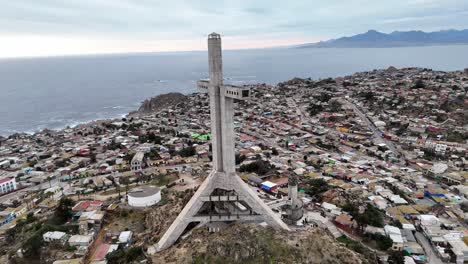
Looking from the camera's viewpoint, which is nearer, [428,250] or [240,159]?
[428,250]

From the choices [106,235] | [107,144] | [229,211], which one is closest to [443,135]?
[229,211]

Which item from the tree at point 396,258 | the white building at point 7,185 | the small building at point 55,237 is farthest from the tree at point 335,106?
Answer: the small building at point 55,237

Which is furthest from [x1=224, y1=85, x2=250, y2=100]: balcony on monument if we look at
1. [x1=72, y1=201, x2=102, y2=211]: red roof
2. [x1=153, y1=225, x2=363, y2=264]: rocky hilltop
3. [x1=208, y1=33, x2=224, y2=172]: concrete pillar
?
[x1=72, y1=201, x2=102, y2=211]: red roof

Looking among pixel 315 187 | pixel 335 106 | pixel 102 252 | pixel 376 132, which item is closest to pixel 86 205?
pixel 102 252

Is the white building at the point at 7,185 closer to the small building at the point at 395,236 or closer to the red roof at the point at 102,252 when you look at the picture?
the red roof at the point at 102,252

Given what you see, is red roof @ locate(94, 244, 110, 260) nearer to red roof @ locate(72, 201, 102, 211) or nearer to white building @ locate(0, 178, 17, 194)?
red roof @ locate(72, 201, 102, 211)

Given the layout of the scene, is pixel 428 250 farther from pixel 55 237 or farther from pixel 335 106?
pixel 335 106
